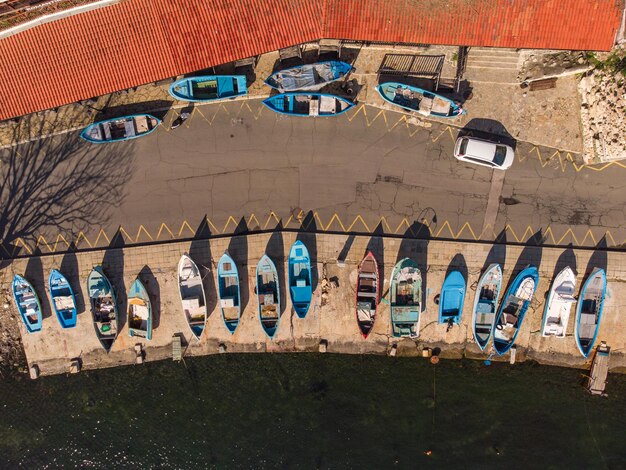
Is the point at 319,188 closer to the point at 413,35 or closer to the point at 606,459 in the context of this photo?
the point at 413,35

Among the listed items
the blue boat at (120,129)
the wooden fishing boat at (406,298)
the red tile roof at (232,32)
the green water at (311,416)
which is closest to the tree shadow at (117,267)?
the green water at (311,416)

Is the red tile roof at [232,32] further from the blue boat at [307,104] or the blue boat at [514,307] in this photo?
the blue boat at [514,307]

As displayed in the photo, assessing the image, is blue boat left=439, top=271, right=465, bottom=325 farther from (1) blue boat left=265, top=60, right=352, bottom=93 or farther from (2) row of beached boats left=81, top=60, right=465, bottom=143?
(1) blue boat left=265, top=60, right=352, bottom=93

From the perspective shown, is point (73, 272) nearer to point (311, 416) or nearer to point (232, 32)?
point (232, 32)

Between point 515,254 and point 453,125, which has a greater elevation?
point 453,125

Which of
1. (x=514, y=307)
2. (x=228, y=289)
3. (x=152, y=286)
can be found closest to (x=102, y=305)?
(x=152, y=286)

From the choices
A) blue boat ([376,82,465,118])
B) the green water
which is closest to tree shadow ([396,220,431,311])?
the green water

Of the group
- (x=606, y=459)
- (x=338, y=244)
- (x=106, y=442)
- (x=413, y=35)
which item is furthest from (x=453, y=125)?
(x=106, y=442)
